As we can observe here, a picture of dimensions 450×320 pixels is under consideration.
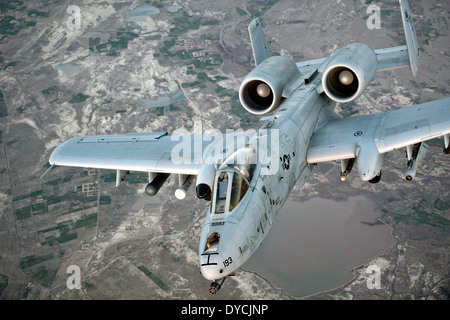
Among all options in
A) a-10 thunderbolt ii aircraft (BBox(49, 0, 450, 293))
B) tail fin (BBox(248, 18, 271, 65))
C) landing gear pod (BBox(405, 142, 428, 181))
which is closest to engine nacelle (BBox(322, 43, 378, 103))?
a-10 thunderbolt ii aircraft (BBox(49, 0, 450, 293))

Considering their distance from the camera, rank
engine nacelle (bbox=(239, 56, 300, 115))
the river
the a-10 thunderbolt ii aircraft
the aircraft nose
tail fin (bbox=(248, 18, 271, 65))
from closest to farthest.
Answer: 1. the aircraft nose
2. the a-10 thunderbolt ii aircraft
3. engine nacelle (bbox=(239, 56, 300, 115))
4. tail fin (bbox=(248, 18, 271, 65))
5. the river

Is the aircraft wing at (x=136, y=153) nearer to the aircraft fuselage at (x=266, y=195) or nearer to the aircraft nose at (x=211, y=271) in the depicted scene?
the aircraft fuselage at (x=266, y=195)

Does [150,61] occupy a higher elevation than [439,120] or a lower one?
lower

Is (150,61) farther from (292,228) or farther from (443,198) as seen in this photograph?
A: (443,198)

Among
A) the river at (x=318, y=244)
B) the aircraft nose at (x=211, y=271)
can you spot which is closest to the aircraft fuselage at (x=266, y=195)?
the aircraft nose at (x=211, y=271)

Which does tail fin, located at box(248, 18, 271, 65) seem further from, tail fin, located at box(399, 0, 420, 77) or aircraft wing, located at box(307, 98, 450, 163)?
tail fin, located at box(399, 0, 420, 77)

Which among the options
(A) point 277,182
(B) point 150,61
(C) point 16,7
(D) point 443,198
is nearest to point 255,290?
(A) point 277,182
